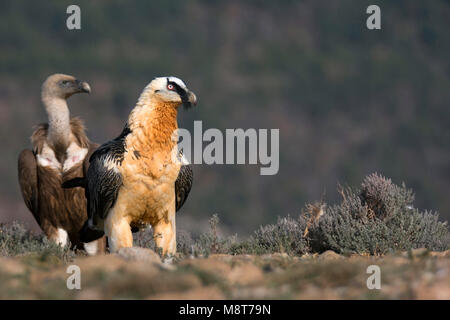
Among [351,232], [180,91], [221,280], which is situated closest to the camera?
[221,280]

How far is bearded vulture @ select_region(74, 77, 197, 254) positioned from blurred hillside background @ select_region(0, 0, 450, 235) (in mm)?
35035

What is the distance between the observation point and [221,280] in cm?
571

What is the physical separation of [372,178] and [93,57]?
54.2m

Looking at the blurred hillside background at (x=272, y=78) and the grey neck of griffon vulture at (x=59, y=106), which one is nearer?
the grey neck of griffon vulture at (x=59, y=106)

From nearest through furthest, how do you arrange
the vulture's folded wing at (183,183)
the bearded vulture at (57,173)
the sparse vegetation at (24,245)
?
the sparse vegetation at (24,245)
the vulture's folded wing at (183,183)
the bearded vulture at (57,173)

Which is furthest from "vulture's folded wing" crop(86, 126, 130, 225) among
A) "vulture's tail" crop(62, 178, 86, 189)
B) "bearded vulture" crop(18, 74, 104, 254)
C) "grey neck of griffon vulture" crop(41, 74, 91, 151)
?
"grey neck of griffon vulture" crop(41, 74, 91, 151)

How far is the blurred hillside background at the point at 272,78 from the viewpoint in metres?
49.8

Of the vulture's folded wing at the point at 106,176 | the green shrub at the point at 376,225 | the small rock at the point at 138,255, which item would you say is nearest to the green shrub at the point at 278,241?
the green shrub at the point at 376,225

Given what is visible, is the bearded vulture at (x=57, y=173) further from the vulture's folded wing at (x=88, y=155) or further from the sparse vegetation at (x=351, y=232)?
the sparse vegetation at (x=351, y=232)

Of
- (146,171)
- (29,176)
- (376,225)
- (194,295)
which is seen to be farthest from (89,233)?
(194,295)

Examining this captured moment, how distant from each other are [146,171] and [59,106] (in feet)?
10.7

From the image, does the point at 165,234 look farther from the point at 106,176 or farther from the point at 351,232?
the point at 351,232

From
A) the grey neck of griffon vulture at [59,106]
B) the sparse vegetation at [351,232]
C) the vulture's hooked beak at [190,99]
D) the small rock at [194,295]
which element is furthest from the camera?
the grey neck of griffon vulture at [59,106]

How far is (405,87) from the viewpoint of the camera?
62188 mm
